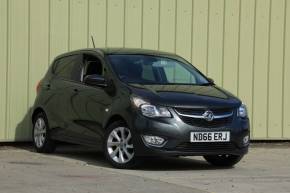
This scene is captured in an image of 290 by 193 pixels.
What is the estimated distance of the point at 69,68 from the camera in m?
11.9

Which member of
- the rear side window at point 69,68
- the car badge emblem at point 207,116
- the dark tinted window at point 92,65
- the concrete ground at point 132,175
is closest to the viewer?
A: the concrete ground at point 132,175

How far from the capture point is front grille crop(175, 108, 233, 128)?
395 inches

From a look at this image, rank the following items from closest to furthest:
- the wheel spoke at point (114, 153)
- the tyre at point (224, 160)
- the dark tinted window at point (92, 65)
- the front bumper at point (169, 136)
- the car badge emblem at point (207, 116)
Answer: the front bumper at point (169, 136) < the car badge emblem at point (207, 116) < the wheel spoke at point (114, 153) < the tyre at point (224, 160) < the dark tinted window at point (92, 65)

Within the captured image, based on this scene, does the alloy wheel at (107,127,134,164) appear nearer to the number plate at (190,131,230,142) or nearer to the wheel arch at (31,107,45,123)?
the number plate at (190,131,230,142)

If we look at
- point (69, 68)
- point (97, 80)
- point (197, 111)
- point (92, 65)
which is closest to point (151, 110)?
point (197, 111)

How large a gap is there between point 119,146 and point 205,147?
3.73 ft

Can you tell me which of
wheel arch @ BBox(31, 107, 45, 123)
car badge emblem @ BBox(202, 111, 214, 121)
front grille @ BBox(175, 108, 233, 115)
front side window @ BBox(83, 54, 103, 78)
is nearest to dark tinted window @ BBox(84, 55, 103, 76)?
front side window @ BBox(83, 54, 103, 78)

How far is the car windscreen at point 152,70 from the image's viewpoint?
1085 centimetres

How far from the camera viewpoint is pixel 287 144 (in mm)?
14961

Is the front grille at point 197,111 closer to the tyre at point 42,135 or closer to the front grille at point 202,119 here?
the front grille at point 202,119

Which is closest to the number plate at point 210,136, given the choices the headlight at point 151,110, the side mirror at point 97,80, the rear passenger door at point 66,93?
the headlight at point 151,110

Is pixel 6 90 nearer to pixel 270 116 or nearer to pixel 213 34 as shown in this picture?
pixel 213 34

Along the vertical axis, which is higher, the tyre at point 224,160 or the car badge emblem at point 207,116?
the car badge emblem at point 207,116

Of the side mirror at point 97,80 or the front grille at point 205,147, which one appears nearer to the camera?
the front grille at point 205,147
